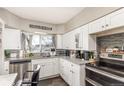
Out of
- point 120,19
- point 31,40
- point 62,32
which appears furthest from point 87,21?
point 31,40

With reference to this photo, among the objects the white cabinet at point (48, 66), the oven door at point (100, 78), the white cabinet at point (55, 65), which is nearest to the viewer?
the oven door at point (100, 78)

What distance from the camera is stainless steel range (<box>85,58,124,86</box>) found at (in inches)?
62.1

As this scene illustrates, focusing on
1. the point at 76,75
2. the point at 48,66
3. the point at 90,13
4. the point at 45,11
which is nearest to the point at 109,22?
the point at 90,13

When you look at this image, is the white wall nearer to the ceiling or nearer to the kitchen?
the kitchen

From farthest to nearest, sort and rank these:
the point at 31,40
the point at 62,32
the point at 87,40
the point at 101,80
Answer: the point at 62,32, the point at 31,40, the point at 87,40, the point at 101,80

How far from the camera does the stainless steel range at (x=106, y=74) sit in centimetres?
158

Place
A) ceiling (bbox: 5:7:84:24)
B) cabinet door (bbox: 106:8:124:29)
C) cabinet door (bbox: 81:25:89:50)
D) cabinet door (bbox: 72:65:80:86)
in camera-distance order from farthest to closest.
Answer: ceiling (bbox: 5:7:84:24) < cabinet door (bbox: 81:25:89:50) < cabinet door (bbox: 72:65:80:86) < cabinet door (bbox: 106:8:124:29)

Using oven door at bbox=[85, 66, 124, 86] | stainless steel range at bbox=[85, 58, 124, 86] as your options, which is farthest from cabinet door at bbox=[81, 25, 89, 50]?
oven door at bbox=[85, 66, 124, 86]

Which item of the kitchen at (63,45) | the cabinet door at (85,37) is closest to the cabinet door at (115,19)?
the kitchen at (63,45)

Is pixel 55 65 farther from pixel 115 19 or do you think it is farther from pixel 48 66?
pixel 115 19

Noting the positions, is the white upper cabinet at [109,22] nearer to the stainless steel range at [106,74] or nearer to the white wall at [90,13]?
the white wall at [90,13]
